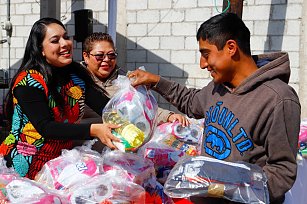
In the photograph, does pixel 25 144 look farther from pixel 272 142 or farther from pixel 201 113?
pixel 272 142

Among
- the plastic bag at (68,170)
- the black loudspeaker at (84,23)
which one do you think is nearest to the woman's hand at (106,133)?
the plastic bag at (68,170)

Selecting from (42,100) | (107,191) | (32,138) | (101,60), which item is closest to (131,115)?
(107,191)

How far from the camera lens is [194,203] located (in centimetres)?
206

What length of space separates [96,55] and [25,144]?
51.2 inches

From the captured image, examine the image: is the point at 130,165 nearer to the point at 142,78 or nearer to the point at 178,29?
the point at 142,78

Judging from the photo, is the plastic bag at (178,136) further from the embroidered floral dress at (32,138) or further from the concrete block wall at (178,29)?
the concrete block wall at (178,29)

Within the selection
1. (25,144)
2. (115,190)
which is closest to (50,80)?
(25,144)

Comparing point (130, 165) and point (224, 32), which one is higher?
point (224, 32)

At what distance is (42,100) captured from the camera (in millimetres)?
2203

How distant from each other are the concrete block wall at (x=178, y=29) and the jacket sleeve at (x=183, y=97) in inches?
163

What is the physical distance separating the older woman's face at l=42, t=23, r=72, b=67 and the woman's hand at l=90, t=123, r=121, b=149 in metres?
0.55

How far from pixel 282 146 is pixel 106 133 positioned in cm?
77

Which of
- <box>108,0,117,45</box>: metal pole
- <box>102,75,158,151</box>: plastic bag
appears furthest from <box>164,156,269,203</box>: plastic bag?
<box>108,0,117,45</box>: metal pole

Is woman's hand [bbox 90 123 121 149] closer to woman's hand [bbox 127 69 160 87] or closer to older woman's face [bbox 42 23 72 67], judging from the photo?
woman's hand [bbox 127 69 160 87]
